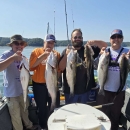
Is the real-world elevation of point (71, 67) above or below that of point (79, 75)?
above

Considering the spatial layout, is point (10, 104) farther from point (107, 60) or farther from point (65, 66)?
point (107, 60)

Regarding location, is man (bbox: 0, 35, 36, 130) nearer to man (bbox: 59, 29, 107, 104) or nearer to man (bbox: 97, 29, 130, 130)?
man (bbox: 59, 29, 107, 104)

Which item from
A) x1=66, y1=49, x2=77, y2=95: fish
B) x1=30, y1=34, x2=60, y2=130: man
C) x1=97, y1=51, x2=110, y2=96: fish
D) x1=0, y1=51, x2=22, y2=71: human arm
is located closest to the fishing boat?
x1=30, y1=34, x2=60, y2=130: man

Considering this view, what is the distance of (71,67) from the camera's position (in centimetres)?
362

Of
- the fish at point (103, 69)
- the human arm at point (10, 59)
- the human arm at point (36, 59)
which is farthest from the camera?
the fish at point (103, 69)

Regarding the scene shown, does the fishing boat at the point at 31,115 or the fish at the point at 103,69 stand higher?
the fish at the point at 103,69

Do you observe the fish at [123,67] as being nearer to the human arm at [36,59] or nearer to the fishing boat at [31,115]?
the fishing boat at [31,115]

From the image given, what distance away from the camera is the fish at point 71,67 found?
356 centimetres

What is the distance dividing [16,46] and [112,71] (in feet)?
7.49

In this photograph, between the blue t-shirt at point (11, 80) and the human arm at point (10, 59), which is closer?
the human arm at point (10, 59)

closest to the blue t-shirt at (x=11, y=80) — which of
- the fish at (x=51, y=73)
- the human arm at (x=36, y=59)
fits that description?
the human arm at (x=36, y=59)

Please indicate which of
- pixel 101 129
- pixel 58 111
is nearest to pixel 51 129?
pixel 58 111

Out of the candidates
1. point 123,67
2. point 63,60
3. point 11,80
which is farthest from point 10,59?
point 123,67

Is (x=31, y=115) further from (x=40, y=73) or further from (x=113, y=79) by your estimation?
(x=113, y=79)
